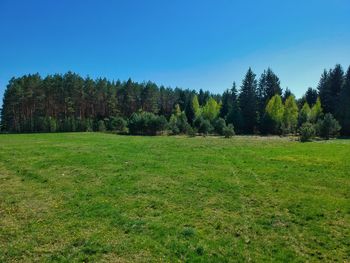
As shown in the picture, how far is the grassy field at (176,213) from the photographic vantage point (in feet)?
27.6

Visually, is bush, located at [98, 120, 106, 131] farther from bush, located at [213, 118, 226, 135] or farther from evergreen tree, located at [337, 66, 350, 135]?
evergreen tree, located at [337, 66, 350, 135]

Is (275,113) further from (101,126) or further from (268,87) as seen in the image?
(101,126)

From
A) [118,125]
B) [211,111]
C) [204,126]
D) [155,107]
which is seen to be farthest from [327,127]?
[155,107]

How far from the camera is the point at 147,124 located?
238ft

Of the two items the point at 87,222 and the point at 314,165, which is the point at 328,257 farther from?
the point at 314,165

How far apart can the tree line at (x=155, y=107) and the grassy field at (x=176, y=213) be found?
39.4m

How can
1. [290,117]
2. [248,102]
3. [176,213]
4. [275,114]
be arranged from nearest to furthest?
[176,213] → [290,117] → [275,114] → [248,102]

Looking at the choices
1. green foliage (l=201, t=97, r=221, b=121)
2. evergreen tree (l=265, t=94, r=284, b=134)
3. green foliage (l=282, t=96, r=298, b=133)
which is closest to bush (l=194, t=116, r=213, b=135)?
evergreen tree (l=265, t=94, r=284, b=134)

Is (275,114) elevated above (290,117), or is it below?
above

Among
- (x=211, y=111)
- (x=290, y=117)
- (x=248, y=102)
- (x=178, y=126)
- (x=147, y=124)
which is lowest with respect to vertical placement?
(x=178, y=126)

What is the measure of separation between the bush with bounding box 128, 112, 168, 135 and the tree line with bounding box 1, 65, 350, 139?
24mm

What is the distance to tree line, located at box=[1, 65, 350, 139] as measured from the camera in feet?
229

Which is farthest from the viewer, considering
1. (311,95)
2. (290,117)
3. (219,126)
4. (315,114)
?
(311,95)

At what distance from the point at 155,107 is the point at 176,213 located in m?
104
